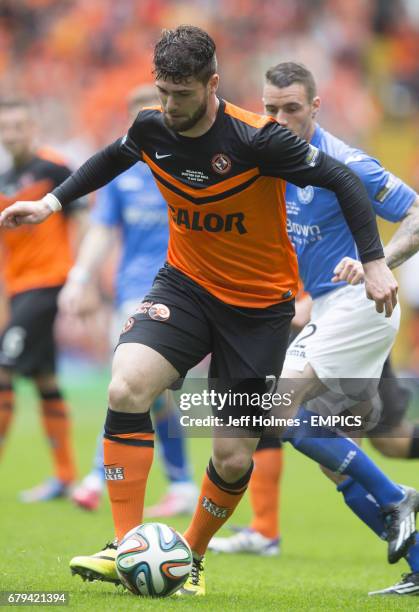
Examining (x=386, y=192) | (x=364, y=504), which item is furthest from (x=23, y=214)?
(x=364, y=504)

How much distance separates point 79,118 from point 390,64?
19.6 feet

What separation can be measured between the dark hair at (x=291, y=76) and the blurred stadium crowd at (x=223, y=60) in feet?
36.4

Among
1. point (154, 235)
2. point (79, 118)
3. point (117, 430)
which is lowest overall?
point (117, 430)

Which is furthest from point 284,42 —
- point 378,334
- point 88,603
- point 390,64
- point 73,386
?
point 88,603

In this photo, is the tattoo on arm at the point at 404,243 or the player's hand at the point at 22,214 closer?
the player's hand at the point at 22,214

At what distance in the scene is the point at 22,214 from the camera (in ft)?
16.4

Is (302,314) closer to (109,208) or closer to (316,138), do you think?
(316,138)

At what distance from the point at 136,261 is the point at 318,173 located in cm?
406

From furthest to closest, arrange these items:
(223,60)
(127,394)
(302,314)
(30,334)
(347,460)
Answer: (223,60) → (30,334) → (302,314) → (347,460) → (127,394)

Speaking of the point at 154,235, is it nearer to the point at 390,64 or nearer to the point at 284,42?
the point at 284,42

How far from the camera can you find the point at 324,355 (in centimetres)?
558

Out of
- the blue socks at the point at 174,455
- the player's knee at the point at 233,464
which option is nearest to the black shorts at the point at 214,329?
the player's knee at the point at 233,464

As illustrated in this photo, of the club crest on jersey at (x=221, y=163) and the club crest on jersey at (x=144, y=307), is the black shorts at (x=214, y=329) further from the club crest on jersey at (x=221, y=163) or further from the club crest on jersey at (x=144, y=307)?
the club crest on jersey at (x=221, y=163)

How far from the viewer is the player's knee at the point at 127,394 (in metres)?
4.57
